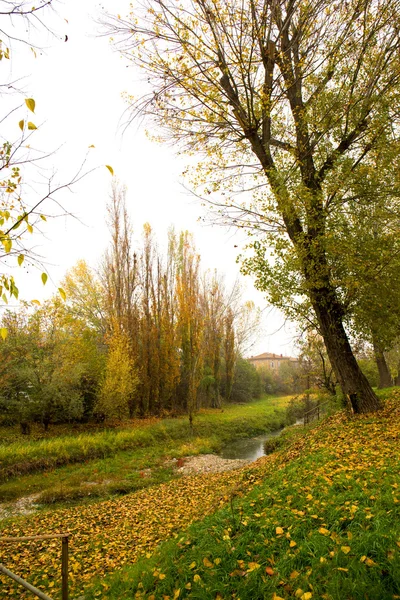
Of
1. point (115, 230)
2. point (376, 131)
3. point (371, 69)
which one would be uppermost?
point (115, 230)

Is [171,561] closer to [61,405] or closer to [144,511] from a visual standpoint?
[144,511]

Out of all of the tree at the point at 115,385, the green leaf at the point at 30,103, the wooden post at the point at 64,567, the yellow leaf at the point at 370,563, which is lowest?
the wooden post at the point at 64,567

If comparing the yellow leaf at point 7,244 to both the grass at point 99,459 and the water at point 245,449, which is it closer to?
the grass at point 99,459

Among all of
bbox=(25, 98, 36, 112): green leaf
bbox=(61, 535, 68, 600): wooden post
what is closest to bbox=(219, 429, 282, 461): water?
bbox=(61, 535, 68, 600): wooden post

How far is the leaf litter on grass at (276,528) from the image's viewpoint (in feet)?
9.37

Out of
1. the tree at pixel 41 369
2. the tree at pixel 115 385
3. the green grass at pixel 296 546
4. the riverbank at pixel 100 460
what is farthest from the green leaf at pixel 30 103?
the tree at pixel 115 385

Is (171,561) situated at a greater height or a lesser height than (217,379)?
lesser

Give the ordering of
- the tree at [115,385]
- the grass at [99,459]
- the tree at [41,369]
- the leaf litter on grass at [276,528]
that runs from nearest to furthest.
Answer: the leaf litter on grass at [276,528]
the grass at [99,459]
the tree at [41,369]
the tree at [115,385]

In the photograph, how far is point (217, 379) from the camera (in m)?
28.0

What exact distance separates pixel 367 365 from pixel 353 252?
13.7m

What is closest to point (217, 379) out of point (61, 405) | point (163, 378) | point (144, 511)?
point (163, 378)

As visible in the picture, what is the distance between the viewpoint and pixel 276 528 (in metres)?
3.50

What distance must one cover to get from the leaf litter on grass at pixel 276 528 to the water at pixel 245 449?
25.4 feet

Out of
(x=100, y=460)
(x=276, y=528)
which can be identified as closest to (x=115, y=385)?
(x=100, y=460)
